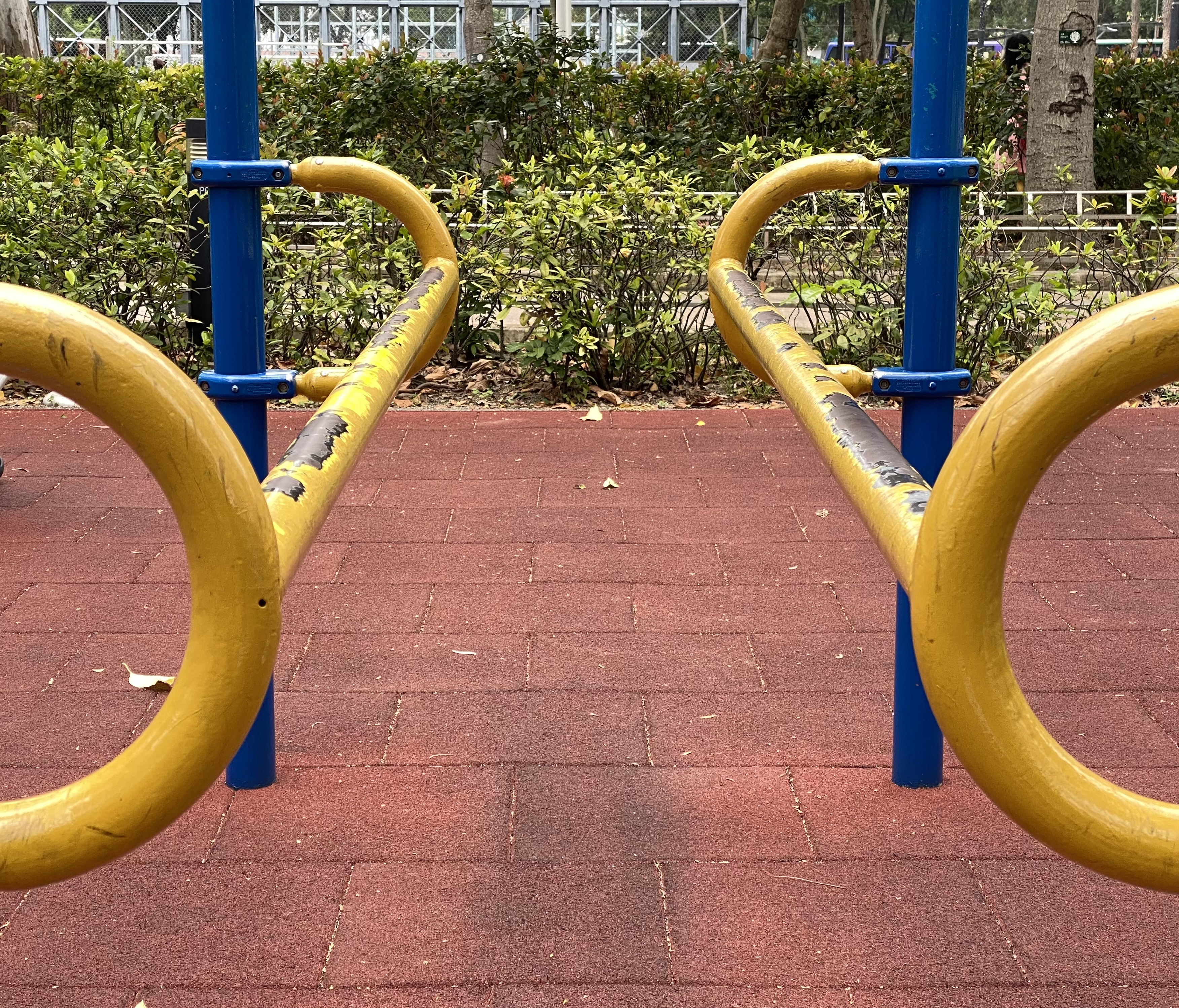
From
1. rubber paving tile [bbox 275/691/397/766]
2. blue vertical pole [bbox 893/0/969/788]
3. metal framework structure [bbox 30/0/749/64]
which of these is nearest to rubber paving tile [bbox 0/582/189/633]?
rubber paving tile [bbox 275/691/397/766]

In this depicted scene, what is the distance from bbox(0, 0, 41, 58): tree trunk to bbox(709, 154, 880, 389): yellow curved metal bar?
32.9 ft

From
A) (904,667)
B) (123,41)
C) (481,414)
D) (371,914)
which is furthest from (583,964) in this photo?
(123,41)

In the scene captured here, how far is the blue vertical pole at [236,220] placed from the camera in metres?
2.34

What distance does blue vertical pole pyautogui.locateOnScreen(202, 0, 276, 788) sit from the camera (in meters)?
2.34

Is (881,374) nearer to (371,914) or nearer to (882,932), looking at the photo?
(882,932)

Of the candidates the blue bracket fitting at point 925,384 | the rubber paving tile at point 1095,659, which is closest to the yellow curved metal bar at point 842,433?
the blue bracket fitting at point 925,384

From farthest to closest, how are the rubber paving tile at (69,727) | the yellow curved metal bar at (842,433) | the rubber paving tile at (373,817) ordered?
the rubber paving tile at (69,727), the rubber paving tile at (373,817), the yellow curved metal bar at (842,433)

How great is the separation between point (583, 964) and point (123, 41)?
26.2m

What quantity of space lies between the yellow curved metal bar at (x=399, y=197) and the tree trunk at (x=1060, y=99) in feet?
23.2

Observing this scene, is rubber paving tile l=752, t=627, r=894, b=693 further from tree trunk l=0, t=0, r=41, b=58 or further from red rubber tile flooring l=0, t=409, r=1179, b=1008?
tree trunk l=0, t=0, r=41, b=58

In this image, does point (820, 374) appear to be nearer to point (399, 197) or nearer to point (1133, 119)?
point (399, 197)

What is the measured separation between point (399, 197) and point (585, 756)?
120 centimetres

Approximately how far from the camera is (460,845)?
2465 mm

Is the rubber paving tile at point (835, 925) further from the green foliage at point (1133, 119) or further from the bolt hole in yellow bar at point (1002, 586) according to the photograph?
the green foliage at point (1133, 119)
